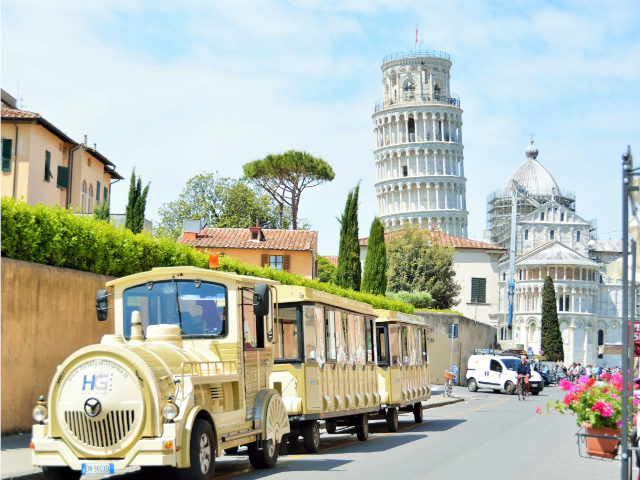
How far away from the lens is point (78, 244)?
17.8 m

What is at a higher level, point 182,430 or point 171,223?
point 171,223

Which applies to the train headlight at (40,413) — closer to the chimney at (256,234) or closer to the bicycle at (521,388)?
the bicycle at (521,388)

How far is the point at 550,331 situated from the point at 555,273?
26.9m

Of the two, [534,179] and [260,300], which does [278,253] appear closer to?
[260,300]

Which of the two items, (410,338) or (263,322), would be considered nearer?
(263,322)

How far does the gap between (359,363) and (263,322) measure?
6.33 m

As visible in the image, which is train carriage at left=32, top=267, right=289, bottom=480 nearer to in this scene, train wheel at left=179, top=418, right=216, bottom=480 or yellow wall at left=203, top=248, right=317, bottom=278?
train wheel at left=179, top=418, right=216, bottom=480

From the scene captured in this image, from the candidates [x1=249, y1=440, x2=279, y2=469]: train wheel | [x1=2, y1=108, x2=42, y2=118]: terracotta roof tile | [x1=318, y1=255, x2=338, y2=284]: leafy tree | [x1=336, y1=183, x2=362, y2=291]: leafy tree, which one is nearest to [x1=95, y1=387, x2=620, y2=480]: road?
[x1=249, y1=440, x2=279, y2=469]: train wheel

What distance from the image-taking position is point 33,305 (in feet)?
51.3

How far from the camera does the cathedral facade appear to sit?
122 metres

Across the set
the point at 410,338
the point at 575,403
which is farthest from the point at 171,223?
the point at 575,403

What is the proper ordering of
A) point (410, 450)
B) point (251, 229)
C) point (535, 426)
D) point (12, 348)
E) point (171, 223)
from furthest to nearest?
point (171, 223) < point (251, 229) < point (535, 426) < point (410, 450) < point (12, 348)

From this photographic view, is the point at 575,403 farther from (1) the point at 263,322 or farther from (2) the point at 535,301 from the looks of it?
(2) the point at 535,301

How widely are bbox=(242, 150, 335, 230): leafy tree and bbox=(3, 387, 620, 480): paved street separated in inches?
2100
